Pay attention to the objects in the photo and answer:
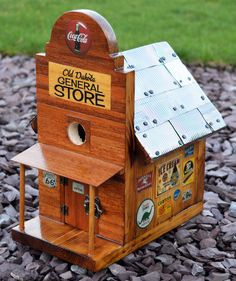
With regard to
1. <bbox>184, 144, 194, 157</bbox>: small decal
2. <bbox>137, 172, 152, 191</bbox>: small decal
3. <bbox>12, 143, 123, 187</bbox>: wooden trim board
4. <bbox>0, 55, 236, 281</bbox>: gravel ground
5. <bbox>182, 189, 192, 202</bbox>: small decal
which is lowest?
<bbox>0, 55, 236, 281</bbox>: gravel ground

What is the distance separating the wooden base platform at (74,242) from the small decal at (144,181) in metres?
0.28

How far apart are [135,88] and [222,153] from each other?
5.64 feet

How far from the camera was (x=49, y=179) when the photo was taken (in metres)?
4.48

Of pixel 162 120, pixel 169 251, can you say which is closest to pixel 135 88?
pixel 162 120

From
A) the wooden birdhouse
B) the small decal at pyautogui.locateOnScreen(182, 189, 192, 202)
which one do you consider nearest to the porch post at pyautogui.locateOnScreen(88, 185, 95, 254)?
the wooden birdhouse

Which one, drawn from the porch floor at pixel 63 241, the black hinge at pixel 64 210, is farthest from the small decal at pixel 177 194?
the black hinge at pixel 64 210

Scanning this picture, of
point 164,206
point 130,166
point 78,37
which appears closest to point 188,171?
point 164,206

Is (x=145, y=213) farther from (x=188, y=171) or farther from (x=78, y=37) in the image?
(x=78, y=37)

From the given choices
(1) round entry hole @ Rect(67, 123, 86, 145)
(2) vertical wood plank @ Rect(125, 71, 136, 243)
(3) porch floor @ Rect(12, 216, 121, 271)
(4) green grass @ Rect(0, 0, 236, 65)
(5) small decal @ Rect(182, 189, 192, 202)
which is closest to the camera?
(2) vertical wood plank @ Rect(125, 71, 136, 243)

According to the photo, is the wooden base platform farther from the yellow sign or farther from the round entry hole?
the yellow sign

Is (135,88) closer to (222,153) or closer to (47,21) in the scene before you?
(222,153)

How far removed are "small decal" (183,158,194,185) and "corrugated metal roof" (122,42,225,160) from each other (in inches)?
8.2

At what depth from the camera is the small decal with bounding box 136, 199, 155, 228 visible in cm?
430

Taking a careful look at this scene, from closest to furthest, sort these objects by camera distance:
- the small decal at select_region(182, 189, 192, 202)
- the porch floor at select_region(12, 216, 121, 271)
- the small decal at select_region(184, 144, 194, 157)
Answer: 1. the porch floor at select_region(12, 216, 121, 271)
2. the small decal at select_region(184, 144, 194, 157)
3. the small decal at select_region(182, 189, 192, 202)
